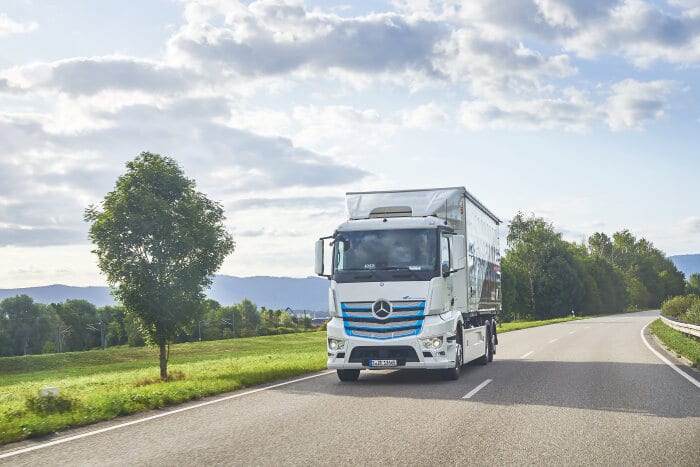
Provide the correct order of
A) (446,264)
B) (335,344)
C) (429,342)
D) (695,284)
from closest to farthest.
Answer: (429,342), (335,344), (446,264), (695,284)

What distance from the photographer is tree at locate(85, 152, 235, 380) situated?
1883cm

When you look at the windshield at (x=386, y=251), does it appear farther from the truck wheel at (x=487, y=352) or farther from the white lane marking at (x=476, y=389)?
the truck wheel at (x=487, y=352)

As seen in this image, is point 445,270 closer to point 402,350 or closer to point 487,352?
point 402,350

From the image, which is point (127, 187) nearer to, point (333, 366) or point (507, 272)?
point (333, 366)

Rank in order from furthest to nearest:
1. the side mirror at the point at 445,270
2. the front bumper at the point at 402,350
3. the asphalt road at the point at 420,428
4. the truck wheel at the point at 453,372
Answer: the truck wheel at the point at 453,372, the side mirror at the point at 445,270, the front bumper at the point at 402,350, the asphalt road at the point at 420,428

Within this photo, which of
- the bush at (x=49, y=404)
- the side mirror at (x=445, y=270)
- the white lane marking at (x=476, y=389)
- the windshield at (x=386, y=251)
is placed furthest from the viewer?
the side mirror at (x=445, y=270)

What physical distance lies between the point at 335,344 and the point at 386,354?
3.31ft

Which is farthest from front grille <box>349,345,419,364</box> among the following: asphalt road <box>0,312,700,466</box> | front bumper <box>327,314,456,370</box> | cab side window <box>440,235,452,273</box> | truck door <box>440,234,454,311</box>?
cab side window <box>440,235,452,273</box>

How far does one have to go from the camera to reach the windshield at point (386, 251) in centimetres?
1335

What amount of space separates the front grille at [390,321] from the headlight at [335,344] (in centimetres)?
23

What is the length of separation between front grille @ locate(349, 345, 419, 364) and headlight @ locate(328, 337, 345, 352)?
0.29 meters

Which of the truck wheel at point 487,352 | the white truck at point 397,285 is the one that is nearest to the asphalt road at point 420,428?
the white truck at point 397,285

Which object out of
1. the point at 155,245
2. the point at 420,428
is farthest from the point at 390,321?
the point at 155,245

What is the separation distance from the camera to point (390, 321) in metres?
13.1
